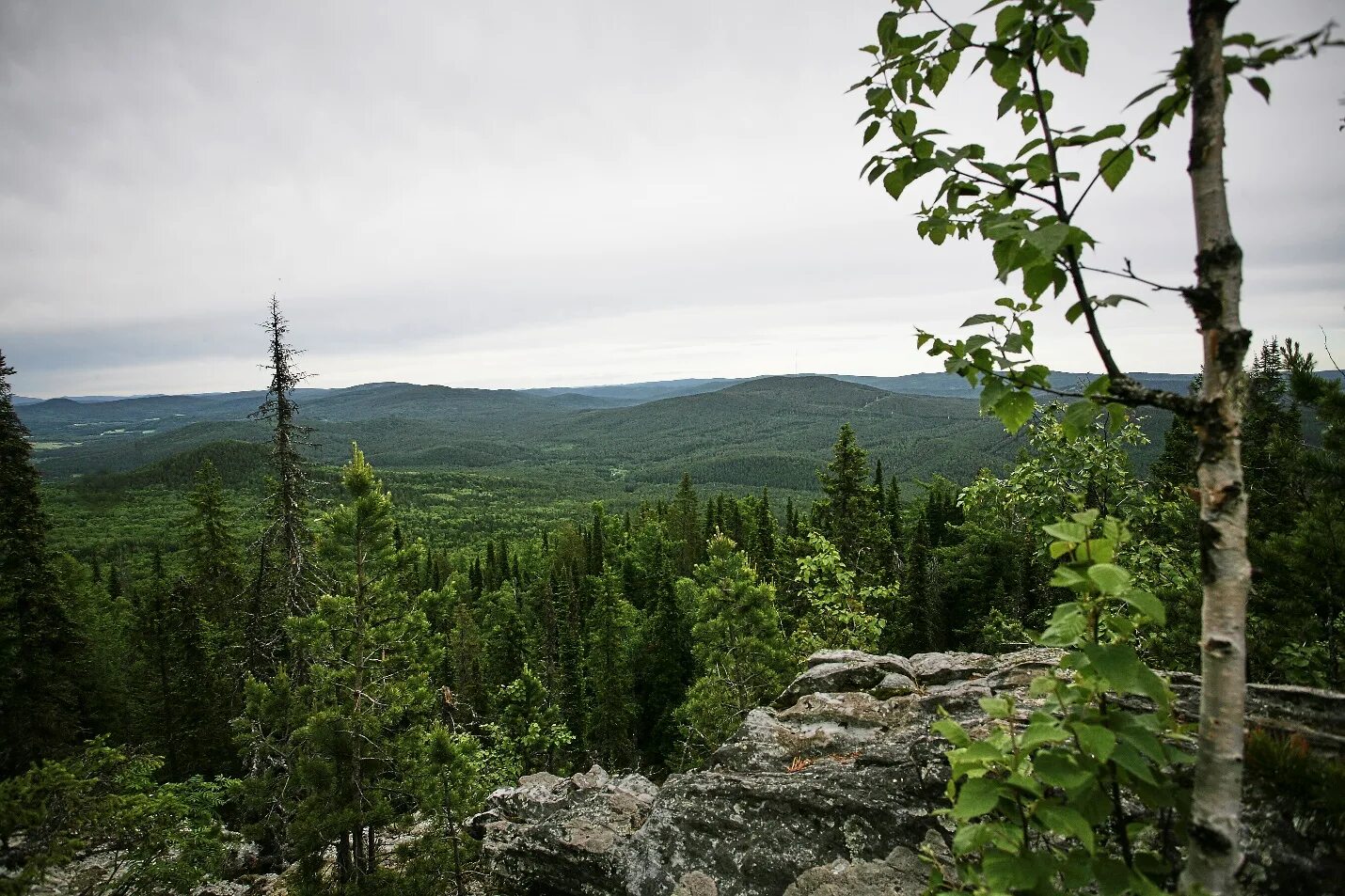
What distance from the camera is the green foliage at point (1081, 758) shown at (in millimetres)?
1909

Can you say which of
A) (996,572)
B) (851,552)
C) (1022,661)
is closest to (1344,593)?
(1022,661)

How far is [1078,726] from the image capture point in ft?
6.25

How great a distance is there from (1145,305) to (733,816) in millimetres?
6748

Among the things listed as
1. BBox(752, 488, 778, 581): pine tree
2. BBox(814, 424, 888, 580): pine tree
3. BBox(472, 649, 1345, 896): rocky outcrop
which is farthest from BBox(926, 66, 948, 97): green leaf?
BBox(752, 488, 778, 581): pine tree

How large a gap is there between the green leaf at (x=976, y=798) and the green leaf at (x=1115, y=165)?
7.05 feet

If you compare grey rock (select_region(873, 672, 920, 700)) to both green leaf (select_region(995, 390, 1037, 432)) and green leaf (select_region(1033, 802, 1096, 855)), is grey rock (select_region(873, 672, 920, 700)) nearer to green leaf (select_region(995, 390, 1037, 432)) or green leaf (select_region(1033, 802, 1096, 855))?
green leaf (select_region(1033, 802, 1096, 855))

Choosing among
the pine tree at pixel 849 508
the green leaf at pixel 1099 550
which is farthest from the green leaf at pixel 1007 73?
the pine tree at pixel 849 508

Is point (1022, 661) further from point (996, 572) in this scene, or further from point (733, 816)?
point (996, 572)

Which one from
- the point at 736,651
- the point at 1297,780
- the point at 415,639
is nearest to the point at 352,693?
the point at 415,639

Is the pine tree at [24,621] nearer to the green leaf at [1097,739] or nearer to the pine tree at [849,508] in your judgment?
the green leaf at [1097,739]

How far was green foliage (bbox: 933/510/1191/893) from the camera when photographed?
191 centimetres

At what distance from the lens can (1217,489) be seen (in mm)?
1941

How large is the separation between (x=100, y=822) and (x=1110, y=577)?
1557cm

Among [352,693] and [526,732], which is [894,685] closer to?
[352,693]
